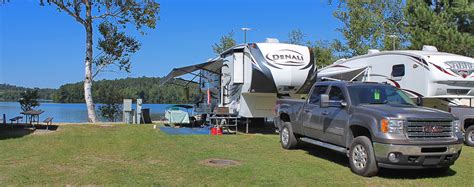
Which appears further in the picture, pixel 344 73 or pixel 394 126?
pixel 344 73

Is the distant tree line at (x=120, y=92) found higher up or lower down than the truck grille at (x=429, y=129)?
higher up

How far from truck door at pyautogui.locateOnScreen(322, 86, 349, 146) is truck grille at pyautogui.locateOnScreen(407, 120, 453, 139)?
133cm

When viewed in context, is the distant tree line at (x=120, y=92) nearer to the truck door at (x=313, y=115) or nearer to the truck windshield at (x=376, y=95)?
the truck door at (x=313, y=115)

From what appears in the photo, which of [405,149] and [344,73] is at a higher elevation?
[344,73]

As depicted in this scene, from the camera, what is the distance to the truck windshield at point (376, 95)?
864cm

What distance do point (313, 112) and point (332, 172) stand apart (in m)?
1.91

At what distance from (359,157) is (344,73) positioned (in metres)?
8.81

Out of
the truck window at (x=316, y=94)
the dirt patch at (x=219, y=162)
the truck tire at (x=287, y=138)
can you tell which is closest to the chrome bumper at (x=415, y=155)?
the truck window at (x=316, y=94)

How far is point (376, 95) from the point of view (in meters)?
8.82

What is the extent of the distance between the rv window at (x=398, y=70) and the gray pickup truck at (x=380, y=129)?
5.32m

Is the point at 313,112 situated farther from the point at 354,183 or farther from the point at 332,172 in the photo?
the point at 354,183

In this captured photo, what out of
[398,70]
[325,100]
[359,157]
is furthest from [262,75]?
[359,157]

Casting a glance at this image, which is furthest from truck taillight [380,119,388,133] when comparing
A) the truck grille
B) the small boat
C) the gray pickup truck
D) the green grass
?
the small boat

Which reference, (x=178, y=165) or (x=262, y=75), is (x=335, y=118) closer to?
(x=178, y=165)
